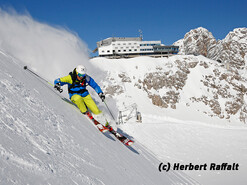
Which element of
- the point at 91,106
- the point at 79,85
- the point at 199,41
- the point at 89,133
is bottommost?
the point at 89,133

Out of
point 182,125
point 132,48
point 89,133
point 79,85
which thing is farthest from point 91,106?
point 132,48

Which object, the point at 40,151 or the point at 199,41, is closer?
the point at 40,151

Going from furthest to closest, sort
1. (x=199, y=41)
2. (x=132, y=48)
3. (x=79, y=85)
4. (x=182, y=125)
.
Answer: (x=199, y=41)
(x=132, y=48)
(x=182, y=125)
(x=79, y=85)

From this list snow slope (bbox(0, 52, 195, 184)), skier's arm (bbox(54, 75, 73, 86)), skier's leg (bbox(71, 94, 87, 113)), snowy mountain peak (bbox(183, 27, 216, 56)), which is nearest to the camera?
snow slope (bbox(0, 52, 195, 184))

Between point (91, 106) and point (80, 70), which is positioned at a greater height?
point (80, 70)

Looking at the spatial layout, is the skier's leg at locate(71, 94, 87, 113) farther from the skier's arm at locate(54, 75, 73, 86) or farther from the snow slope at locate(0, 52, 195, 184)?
the snow slope at locate(0, 52, 195, 184)

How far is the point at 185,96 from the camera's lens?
2727cm

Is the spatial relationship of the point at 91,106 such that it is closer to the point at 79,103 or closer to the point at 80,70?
the point at 79,103

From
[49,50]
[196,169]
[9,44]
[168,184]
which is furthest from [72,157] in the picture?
[49,50]

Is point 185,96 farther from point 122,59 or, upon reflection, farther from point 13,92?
point 13,92

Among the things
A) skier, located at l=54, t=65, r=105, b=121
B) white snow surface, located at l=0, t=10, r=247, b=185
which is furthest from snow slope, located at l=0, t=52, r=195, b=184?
skier, located at l=54, t=65, r=105, b=121

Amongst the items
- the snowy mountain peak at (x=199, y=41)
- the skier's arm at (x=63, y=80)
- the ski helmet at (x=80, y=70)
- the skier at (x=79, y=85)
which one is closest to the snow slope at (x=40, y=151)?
the skier's arm at (x=63, y=80)

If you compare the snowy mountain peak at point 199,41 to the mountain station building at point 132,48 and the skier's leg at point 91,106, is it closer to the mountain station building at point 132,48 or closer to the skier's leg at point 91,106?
the mountain station building at point 132,48

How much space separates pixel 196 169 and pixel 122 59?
26.6 m
